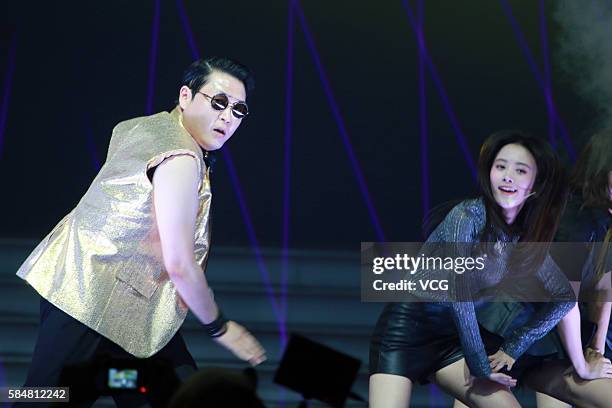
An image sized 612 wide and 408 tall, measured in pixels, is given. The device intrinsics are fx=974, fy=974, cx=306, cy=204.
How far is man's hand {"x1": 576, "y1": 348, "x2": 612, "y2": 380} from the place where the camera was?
3.65m

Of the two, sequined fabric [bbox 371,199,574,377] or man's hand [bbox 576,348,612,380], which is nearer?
sequined fabric [bbox 371,199,574,377]

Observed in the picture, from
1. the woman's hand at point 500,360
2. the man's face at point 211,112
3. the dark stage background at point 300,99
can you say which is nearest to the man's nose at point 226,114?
the man's face at point 211,112

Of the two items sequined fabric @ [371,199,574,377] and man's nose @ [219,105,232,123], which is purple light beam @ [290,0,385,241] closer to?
sequined fabric @ [371,199,574,377]

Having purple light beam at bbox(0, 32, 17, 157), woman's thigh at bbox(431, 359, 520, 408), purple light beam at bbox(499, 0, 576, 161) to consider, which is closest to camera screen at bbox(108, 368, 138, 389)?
woman's thigh at bbox(431, 359, 520, 408)

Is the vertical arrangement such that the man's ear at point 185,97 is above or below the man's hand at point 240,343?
above

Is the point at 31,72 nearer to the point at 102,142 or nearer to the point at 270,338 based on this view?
the point at 102,142

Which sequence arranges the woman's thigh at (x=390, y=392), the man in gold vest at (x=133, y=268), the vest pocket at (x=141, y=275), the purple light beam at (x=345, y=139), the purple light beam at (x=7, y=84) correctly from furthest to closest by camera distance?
the purple light beam at (x=345, y=139) → the purple light beam at (x=7, y=84) → the woman's thigh at (x=390, y=392) → the vest pocket at (x=141, y=275) → the man in gold vest at (x=133, y=268)

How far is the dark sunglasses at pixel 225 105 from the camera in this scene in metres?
3.32

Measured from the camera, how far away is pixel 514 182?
12.1 feet

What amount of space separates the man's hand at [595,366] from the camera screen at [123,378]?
1.73m

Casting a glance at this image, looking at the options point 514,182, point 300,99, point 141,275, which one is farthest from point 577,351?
point 141,275

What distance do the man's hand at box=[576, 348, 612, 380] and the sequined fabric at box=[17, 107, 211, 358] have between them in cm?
159

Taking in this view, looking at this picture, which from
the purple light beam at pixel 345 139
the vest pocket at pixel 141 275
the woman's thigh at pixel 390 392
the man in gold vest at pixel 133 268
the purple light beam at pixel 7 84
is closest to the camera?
the man in gold vest at pixel 133 268

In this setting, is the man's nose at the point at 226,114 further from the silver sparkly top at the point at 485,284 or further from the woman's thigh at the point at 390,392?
the woman's thigh at the point at 390,392
